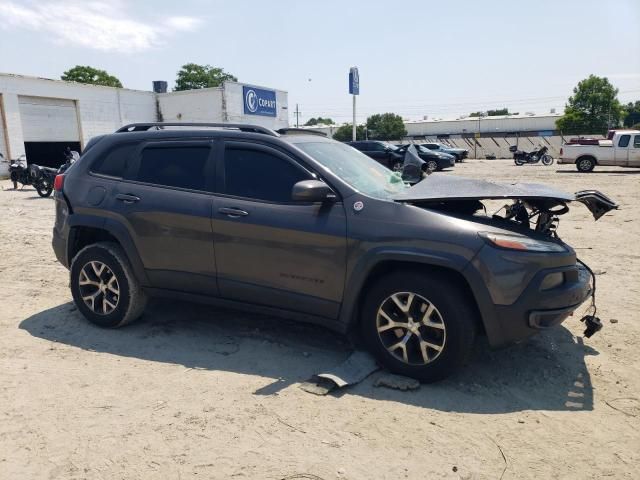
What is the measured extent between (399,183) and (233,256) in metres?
1.59

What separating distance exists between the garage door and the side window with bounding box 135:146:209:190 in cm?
2589

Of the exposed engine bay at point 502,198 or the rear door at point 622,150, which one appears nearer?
the exposed engine bay at point 502,198

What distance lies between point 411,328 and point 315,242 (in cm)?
92

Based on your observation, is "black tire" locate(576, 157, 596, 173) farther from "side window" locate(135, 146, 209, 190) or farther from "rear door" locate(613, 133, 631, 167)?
"side window" locate(135, 146, 209, 190)

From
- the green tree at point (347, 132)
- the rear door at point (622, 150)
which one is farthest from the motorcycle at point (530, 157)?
the green tree at point (347, 132)

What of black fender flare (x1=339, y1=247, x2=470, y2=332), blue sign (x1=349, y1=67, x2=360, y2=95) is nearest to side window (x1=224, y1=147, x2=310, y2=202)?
black fender flare (x1=339, y1=247, x2=470, y2=332)

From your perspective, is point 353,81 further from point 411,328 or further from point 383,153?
point 411,328

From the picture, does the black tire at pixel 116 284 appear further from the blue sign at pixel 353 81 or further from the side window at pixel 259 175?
the blue sign at pixel 353 81

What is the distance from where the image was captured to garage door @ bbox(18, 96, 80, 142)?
2642 cm

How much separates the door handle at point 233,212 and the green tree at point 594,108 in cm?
7465

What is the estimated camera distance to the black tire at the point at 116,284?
15.1ft

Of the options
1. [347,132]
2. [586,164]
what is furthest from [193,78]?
[586,164]

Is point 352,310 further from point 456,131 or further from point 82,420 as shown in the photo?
point 456,131

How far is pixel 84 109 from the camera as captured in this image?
95.9ft
